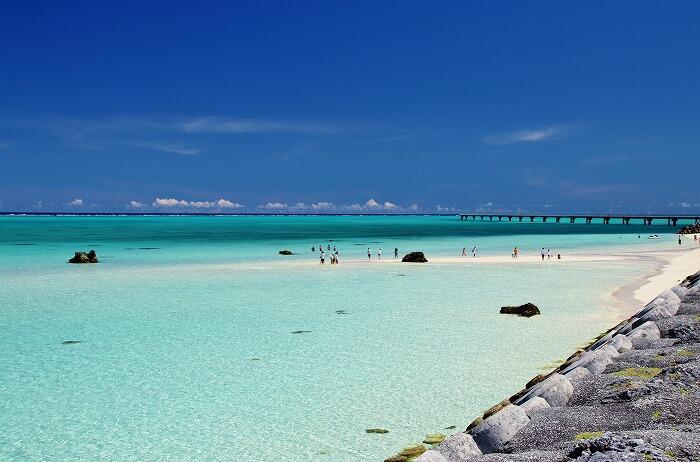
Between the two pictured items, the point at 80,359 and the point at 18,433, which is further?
the point at 80,359

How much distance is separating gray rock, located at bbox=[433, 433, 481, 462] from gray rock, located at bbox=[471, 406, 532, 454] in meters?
0.13

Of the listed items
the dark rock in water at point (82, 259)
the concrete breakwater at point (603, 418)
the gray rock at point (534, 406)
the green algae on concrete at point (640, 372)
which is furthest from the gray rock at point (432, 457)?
the dark rock in water at point (82, 259)

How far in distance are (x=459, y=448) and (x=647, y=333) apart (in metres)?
7.62

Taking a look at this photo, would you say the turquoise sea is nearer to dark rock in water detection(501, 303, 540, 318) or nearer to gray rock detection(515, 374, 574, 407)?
dark rock in water detection(501, 303, 540, 318)

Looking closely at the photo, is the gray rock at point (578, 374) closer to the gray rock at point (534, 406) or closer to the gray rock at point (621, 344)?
the gray rock at point (534, 406)

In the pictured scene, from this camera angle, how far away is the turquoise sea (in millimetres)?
11773

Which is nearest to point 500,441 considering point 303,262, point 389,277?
point 389,277

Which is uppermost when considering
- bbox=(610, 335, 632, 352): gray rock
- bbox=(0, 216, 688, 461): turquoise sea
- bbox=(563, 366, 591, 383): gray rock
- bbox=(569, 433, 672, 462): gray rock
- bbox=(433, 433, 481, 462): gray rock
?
bbox=(569, 433, 672, 462): gray rock

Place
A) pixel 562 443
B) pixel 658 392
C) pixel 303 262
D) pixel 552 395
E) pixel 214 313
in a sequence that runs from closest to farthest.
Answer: pixel 562 443
pixel 658 392
pixel 552 395
pixel 214 313
pixel 303 262

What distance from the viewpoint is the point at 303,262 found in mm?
55375

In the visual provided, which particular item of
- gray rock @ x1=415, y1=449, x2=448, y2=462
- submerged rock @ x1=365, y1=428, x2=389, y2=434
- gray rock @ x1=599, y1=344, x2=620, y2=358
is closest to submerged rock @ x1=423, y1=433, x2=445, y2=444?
submerged rock @ x1=365, y1=428, x2=389, y2=434

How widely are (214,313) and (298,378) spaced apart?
11.7m

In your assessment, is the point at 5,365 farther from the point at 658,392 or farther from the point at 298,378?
the point at 658,392

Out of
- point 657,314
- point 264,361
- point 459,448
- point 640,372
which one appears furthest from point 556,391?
point 264,361
